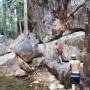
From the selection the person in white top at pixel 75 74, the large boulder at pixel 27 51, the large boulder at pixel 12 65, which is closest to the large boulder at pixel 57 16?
the large boulder at pixel 27 51

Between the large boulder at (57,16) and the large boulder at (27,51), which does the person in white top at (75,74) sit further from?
the large boulder at (27,51)

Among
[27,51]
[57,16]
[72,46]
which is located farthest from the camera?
[27,51]

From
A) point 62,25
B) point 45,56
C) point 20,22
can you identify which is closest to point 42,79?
point 45,56

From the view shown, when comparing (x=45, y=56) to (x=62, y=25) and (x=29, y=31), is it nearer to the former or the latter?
(x=62, y=25)

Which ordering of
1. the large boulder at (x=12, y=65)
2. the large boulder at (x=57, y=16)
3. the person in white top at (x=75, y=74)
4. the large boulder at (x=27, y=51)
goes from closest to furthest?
the person in white top at (x=75, y=74), the large boulder at (x=57, y=16), the large boulder at (x=12, y=65), the large boulder at (x=27, y=51)

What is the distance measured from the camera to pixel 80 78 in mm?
10750

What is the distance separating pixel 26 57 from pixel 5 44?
200 inches

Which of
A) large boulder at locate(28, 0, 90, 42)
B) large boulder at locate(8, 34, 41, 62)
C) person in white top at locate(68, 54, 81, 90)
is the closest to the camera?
person in white top at locate(68, 54, 81, 90)

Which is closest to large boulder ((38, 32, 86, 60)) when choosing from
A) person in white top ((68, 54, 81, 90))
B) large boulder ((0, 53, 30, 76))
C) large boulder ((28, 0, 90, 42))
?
large boulder ((28, 0, 90, 42))

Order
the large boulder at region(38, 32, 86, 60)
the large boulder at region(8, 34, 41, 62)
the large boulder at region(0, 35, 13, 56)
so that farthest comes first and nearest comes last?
the large boulder at region(0, 35, 13, 56)
the large boulder at region(8, 34, 41, 62)
the large boulder at region(38, 32, 86, 60)

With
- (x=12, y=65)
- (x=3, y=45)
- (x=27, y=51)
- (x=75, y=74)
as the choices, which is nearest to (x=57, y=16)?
(x=27, y=51)

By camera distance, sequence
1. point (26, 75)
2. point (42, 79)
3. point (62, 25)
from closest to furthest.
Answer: point (42, 79)
point (26, 75)
point (62, 25)

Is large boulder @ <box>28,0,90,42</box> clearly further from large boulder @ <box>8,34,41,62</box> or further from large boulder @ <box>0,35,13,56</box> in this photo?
large boulder @ <box>0,35,13,56</box>

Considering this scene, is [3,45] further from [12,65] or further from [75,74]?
[75,74]
